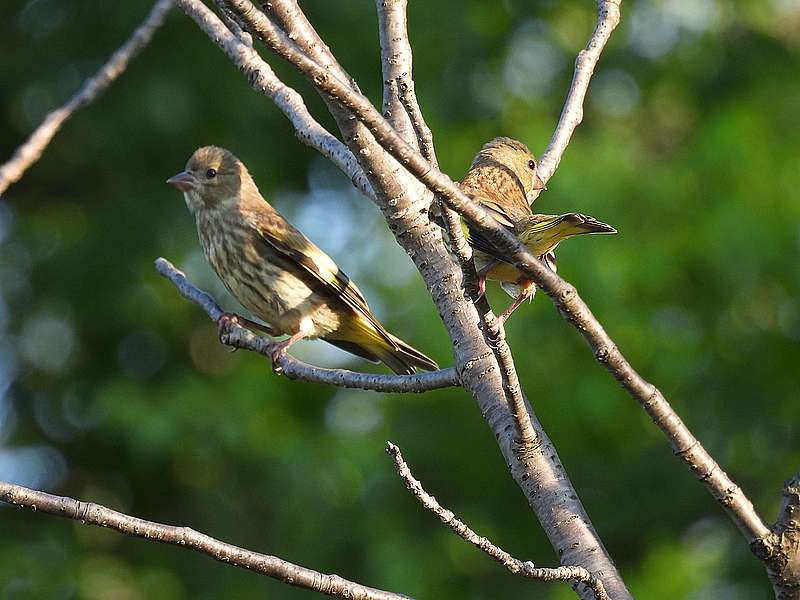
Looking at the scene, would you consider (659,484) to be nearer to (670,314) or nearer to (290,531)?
(670,314)

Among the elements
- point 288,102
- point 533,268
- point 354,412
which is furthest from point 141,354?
point 533,268

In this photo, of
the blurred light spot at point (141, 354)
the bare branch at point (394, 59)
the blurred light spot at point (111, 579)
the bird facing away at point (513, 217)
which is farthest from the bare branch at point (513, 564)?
the blurred light spot at point (111, 579)

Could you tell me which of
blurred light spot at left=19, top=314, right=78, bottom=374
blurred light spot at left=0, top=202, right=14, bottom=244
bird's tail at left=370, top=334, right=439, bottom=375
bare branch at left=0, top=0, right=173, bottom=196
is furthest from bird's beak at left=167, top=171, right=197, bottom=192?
blurred light spot at left=0, top=202, right=14, bottom=244

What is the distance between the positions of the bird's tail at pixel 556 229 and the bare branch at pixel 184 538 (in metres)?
1.25

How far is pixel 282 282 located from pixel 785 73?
4.32m

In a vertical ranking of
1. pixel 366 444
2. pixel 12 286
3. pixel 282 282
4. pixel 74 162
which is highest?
pixel 74 162

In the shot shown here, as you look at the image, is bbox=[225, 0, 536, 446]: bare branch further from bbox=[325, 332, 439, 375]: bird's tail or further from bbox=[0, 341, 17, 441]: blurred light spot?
bbox=[0, 341, 17, 441]: blurred light spot

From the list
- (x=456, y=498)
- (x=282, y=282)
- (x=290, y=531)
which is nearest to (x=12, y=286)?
(x=290, y=531)

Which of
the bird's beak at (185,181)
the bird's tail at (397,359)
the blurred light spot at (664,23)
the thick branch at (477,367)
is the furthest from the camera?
the blurred light spot at (664,23)

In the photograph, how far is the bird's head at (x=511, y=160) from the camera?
13.6 feet

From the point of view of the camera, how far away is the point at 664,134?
400 inches

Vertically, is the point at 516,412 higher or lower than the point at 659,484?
lower

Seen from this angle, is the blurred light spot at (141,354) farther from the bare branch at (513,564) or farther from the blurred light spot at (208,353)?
the bare branch at (513,564)

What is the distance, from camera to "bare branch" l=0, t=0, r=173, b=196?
2.95 meters
